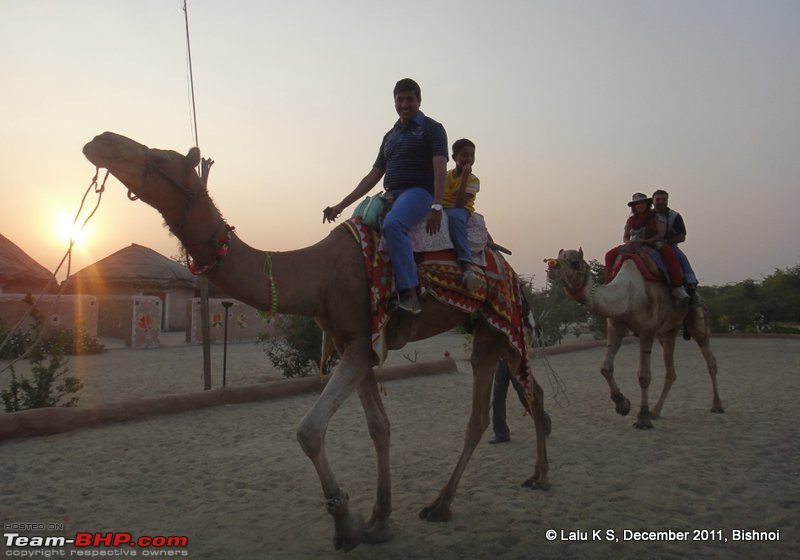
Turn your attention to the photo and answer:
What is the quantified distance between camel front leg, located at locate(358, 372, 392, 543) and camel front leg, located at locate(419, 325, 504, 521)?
1.27 ft

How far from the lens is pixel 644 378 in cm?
765

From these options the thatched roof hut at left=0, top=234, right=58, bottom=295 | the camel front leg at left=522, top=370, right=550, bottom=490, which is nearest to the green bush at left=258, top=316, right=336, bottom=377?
the camel front leg at left=522, top=370, right=550, bottom=490

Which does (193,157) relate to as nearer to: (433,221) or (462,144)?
(433,221)

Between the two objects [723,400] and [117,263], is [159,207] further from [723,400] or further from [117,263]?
[117,263]

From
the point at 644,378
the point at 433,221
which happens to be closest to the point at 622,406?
the point at 644,378

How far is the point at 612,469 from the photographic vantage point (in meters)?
5.33

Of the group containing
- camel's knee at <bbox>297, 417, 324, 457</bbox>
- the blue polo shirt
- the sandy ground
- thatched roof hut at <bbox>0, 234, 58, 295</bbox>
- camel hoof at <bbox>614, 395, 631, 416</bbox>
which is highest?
thatched roof hut at <bbox>0, 234, 58, 295</bbox>

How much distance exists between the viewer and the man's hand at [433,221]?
160 inches

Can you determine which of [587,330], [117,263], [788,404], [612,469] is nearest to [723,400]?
[788,404]

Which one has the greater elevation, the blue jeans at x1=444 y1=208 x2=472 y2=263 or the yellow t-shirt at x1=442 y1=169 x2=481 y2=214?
the yellow t-shirt at x1=442 y1=169 x2=481 y2=214

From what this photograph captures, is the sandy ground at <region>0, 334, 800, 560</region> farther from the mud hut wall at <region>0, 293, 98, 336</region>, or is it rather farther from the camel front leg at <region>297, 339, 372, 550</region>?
the mud hut wall at <region>0, 293, 98, 336</region>

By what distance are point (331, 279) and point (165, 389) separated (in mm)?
8575

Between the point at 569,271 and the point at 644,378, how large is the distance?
1.90 metres

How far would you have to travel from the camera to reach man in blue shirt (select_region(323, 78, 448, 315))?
376 centimetres
